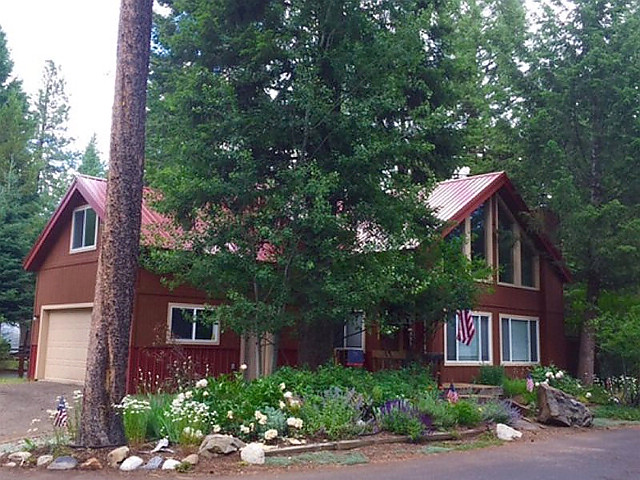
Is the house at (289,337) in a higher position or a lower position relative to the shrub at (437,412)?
higher

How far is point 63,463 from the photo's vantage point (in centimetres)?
801

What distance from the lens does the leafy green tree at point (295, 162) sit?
1169 cm

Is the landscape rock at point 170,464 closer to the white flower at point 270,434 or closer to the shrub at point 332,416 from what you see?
the white flower at point 270,434

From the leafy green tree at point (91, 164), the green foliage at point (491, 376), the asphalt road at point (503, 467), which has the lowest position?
the asphalt road at point (503, 467)

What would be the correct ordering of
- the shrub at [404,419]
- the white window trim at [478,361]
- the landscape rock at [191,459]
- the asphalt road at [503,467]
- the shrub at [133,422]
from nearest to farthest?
1. the asphalt road at [503,467]
2. the landscape rock at [191,459]
3. the shrub at [133,422]
4. the shrub at [404,419]
5. the white window trim at [478,361]

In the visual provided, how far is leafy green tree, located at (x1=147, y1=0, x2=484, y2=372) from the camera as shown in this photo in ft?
38.3

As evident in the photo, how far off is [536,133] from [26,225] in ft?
60.8

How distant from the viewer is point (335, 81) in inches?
495

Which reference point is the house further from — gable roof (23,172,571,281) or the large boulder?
the large boulder

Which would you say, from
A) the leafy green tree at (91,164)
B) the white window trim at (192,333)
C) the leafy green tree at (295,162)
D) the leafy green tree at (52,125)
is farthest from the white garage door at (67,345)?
the leafy green tree at (91,164)

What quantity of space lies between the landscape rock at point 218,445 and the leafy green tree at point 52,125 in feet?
135

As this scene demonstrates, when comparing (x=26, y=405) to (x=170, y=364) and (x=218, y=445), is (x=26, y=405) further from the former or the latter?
(x=218, y=445)

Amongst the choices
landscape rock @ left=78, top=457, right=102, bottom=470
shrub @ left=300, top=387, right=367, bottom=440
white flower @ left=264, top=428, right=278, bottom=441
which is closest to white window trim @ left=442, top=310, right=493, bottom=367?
shrub @ left=300, top=387, right=367, bottom=440

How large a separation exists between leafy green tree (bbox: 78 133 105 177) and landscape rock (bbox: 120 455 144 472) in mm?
43573
